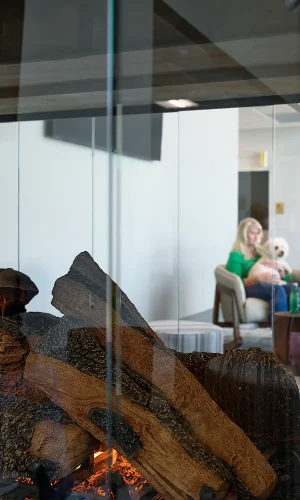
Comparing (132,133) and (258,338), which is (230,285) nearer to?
(258,338)

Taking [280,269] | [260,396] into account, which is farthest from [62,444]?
[280,269]

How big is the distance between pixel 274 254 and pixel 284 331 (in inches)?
3.8

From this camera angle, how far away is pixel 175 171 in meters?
0.89

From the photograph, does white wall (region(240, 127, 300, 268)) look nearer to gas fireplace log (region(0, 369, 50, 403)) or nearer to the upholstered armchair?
the upholstered armchair

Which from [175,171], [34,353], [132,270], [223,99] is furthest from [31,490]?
[223,99]

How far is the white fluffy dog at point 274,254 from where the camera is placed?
827 mm

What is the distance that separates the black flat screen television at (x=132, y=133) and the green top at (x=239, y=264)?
15cm

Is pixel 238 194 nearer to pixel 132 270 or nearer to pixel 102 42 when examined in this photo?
pixel 132 270

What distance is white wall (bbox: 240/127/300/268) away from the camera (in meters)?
0.82

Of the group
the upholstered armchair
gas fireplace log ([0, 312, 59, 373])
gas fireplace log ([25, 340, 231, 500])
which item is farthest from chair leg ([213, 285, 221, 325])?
gas fireplace log ([0, 312, 59, 373])

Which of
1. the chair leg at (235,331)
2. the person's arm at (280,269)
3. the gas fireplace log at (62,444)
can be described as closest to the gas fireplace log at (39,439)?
the gas fireplace log at (62,444)

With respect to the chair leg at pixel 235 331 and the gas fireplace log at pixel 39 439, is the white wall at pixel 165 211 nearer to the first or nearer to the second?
the chair leg at pixel 235 331

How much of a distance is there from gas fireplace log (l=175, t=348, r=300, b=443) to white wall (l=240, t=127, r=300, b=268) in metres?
0.14

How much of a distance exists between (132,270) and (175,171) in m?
0.13
